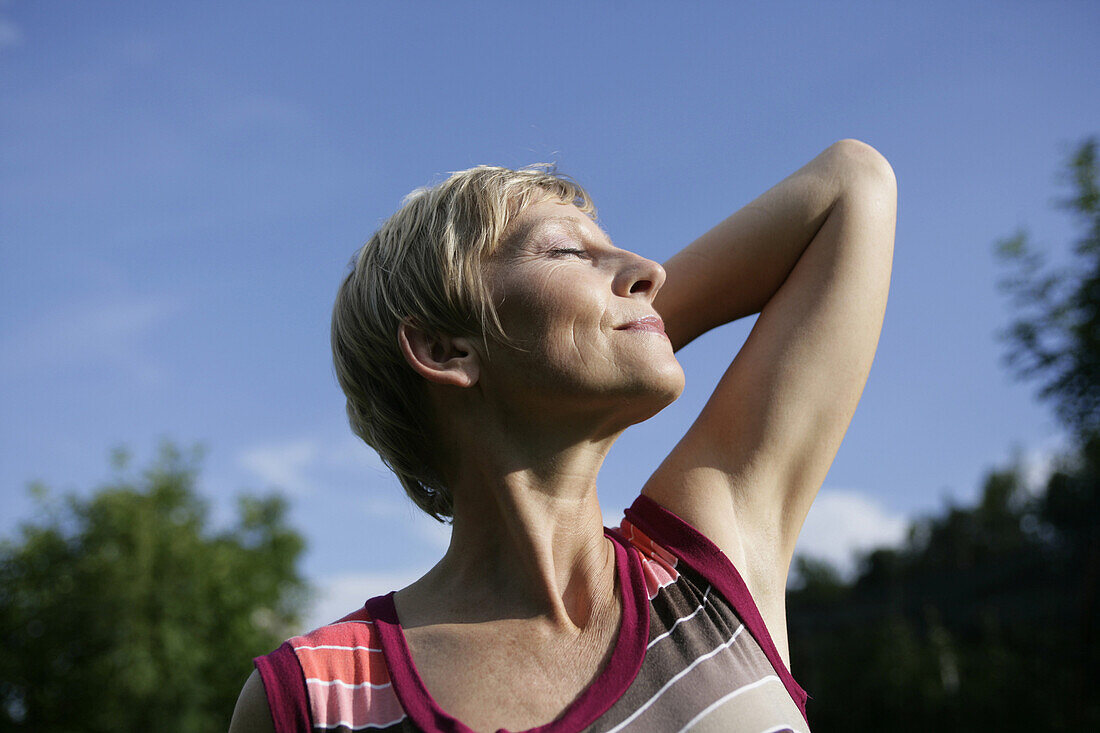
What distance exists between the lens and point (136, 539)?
31406 mm

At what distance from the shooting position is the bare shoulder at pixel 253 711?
5.65 ft

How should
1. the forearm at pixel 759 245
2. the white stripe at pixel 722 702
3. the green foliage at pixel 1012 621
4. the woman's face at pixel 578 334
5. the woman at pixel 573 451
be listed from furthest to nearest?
the green foliage at pixel 1012 621, the forearm at pixel 759 245, the woman's face at pixel 578 334, the woman at pixel 573 451, the white stripe at pixel 722 702

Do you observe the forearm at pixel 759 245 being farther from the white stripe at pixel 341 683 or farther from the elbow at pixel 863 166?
the white stripe at pixel 341 683

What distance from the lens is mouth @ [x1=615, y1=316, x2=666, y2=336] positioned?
1929 mm

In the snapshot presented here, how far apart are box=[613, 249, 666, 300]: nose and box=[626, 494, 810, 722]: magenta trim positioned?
49 cm

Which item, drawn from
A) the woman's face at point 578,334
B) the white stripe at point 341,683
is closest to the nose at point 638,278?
the woman's face at point 578,334

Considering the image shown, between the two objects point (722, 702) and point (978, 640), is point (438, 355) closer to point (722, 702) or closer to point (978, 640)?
point (722, 702)

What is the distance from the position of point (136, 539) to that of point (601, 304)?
110 feet

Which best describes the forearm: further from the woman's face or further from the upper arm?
the woman's face

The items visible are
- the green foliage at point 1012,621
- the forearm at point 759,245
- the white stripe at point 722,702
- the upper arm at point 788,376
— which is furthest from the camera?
the green foliage at point 1012,621

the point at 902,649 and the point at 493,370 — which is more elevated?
the point at 493,370

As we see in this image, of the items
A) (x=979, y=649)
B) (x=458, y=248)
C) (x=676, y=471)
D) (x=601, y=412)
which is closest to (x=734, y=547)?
(x=676, y=471)

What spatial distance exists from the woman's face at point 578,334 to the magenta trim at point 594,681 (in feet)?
1.25

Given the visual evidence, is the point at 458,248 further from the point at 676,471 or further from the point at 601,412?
the point at 676,471
